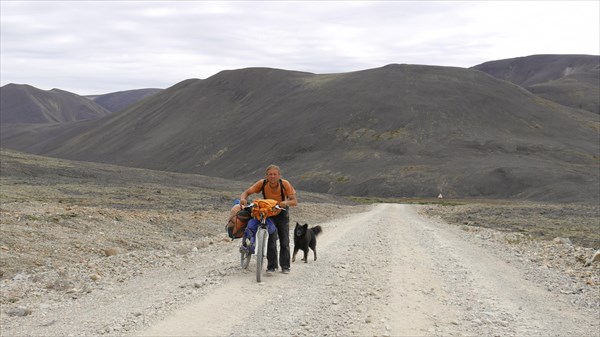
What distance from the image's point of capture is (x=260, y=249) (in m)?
11.1

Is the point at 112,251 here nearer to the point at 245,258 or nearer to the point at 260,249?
the point at 245,258

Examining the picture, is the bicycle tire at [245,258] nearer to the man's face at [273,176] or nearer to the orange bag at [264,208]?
the orange bag at [264,208]

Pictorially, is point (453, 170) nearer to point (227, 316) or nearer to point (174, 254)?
point (174, 254)

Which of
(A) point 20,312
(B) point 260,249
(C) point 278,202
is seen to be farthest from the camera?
(C) point 278,202

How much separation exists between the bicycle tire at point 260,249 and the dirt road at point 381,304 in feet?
0.68

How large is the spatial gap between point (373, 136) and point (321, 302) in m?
116

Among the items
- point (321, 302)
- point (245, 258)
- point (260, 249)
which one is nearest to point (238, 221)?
point (245, 258)

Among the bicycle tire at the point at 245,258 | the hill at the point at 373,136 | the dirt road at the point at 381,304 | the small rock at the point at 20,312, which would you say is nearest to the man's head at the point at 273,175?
the bicycle tire at the point at 245,258

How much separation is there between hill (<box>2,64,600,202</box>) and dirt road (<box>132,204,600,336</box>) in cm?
7030

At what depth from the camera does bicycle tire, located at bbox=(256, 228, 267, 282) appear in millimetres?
10844

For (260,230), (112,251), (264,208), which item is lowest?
(112,251)

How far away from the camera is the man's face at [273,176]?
466 inches

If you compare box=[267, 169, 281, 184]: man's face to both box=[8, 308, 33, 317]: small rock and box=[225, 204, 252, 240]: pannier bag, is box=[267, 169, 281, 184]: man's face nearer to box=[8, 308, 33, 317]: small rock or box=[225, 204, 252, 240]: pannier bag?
box=[225, 204, 252, 240]: pannier bag

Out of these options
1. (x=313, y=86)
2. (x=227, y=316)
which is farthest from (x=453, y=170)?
(x=227, y=316)
